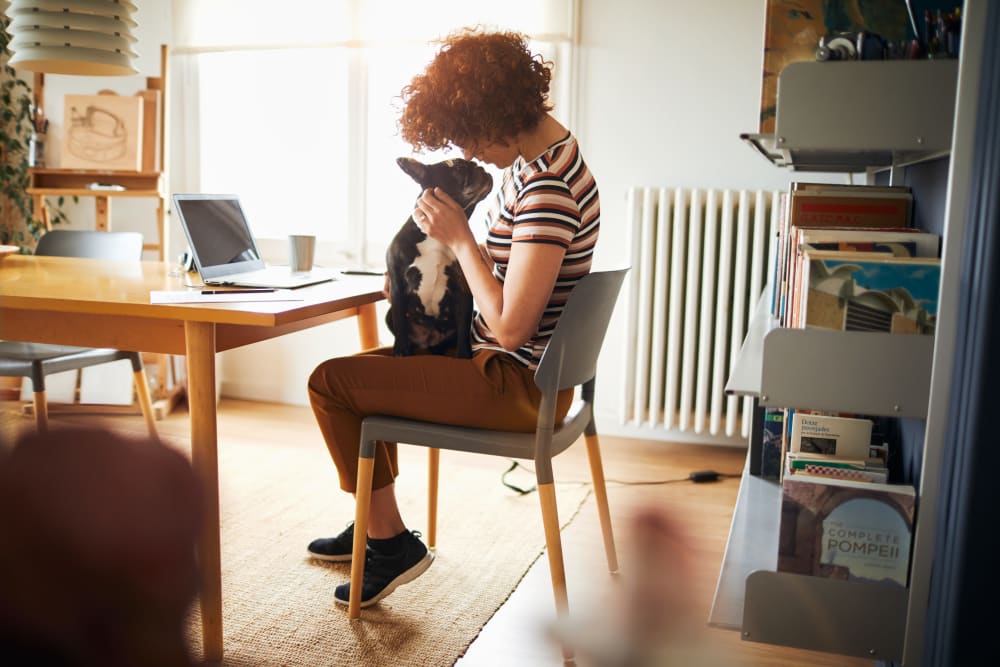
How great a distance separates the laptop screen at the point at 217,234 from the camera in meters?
1.88

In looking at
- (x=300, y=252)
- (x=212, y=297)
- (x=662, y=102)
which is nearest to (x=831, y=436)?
(x=212, y=297)

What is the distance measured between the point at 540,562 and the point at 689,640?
1923 millimetres

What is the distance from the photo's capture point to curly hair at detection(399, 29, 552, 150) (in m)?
1.51

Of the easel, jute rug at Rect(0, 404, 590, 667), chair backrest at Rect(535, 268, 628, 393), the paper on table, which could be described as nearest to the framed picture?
the easel

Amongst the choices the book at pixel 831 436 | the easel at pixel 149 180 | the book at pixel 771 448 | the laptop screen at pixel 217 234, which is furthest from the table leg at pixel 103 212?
the book at pixel 831 436

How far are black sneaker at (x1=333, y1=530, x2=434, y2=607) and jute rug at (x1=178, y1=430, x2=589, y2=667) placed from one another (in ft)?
0.13

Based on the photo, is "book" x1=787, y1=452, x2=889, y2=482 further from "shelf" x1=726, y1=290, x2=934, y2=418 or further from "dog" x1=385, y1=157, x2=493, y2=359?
"dog" x1=385, y1=157, x2=493, y2=359

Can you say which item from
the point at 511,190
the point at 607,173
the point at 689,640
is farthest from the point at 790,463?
the point at 607,173

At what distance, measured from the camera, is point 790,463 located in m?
1.25

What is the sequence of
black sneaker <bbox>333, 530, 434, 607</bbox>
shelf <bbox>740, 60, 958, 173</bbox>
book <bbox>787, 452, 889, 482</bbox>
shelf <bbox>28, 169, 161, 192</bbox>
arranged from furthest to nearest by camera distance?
shelf <bbox>28, 169, 161, 192</bbox> < black sneaker <bbox>333, 530, 434, 607</bbox> < book <bbox>787, 452, 889, 482</bbox> < shelf <bbox>740, 60, 958, 173</bbox>

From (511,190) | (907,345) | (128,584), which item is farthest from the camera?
(511,190)

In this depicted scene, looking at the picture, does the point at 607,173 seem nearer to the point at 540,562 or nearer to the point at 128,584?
the point at 540,562

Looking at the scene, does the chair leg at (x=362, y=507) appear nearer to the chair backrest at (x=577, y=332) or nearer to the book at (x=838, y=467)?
the chair backrest at (x=577, y=332)

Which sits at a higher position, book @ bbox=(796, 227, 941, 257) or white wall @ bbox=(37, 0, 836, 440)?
white wall @ bbox=(37, 0, 836, 440)
